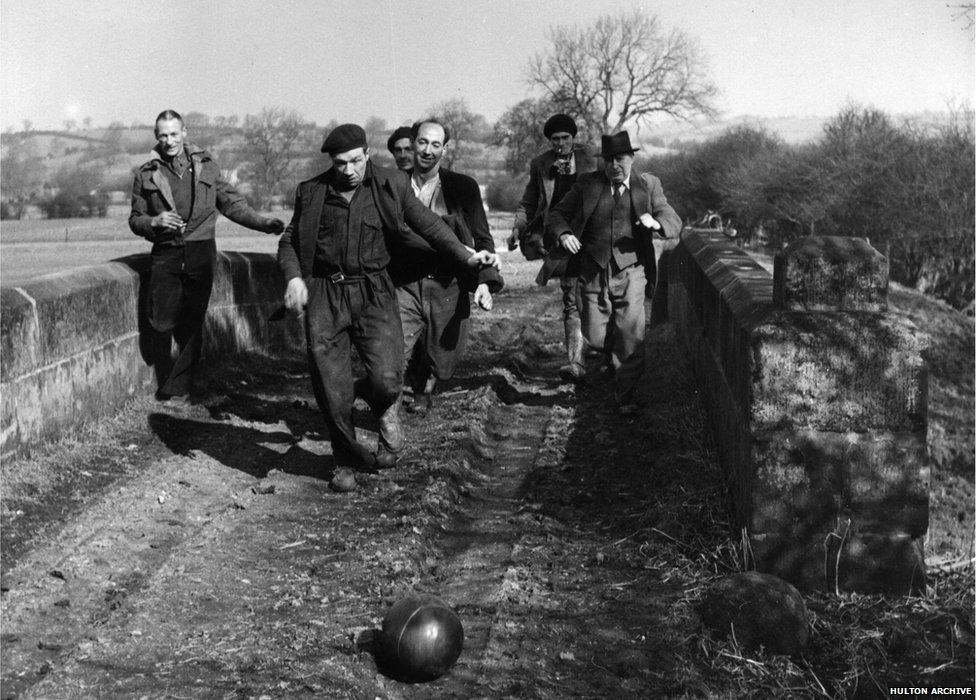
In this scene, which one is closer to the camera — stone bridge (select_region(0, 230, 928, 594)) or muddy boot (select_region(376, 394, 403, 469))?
stone bridge (select_region(0, 230, 928, 594))

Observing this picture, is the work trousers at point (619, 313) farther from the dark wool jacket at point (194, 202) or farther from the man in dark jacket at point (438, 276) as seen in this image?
the dark wool jacket at point (194, 202)

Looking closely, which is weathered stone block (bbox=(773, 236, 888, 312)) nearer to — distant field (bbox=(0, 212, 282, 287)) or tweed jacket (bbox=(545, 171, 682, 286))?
tweed jacket (bbox=(545, 171, 682, 286))

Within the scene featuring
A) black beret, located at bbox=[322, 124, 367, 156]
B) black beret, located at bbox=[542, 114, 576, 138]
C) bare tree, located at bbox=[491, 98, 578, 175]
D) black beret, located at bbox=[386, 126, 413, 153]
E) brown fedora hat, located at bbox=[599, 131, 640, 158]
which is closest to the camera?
black beret, located at bbox=[322, 124, 367, 156]

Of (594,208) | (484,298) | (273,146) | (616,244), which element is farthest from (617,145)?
(273,146)

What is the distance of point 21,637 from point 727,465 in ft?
11.9

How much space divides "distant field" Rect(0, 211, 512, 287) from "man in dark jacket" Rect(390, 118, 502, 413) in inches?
578

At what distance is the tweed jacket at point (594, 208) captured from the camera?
896 centimetres

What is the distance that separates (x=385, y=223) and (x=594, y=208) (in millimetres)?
2451

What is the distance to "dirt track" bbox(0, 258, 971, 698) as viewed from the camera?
456cm

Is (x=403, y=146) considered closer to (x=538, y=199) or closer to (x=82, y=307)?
(x=538, y=199)

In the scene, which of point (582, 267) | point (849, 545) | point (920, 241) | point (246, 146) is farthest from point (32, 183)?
point (849, 545)

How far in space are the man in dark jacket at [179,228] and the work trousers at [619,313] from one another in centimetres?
239

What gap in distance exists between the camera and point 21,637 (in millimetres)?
4781

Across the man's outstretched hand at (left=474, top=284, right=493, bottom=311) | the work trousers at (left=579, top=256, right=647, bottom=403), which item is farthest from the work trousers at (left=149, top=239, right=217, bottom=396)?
the work trousers at (left=579, top=256, right=647, bottom=403)
